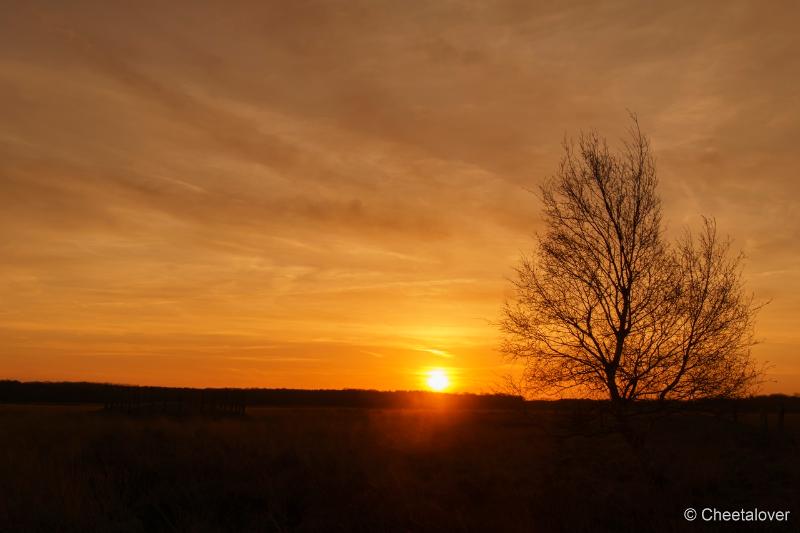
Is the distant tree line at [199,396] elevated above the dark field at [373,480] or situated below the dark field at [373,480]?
above

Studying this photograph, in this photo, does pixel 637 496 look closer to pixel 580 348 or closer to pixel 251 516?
pixel 580 348

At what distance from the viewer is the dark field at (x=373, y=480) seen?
13.9 m

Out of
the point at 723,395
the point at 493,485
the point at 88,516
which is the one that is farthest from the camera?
the point at 493,485

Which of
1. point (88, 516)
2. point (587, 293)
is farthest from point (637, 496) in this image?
point (88, 516)

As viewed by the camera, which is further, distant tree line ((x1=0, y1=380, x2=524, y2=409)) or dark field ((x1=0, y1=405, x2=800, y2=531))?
distant tree line ((x1=0, y1=380, x2=524, y2=409))

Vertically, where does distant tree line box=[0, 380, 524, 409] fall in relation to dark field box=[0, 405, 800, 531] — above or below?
above

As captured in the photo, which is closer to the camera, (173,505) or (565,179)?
(173,505)

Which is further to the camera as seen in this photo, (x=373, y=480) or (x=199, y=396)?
(x=199, y=396)

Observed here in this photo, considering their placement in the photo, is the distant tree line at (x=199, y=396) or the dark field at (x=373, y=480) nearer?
the dark field at (x=373, y=480)

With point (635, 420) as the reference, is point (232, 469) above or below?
below

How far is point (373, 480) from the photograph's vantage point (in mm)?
17891

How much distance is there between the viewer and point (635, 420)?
61.8 ft

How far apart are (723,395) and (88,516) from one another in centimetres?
1529

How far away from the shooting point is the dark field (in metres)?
13.9
